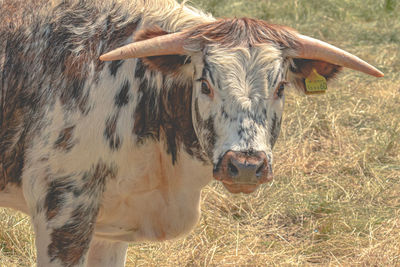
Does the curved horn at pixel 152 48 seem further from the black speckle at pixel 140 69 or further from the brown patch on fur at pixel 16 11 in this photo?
the brown patch on fur at pixel 16 11

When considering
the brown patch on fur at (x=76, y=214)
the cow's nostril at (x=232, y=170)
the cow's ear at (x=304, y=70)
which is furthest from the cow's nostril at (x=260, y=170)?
the brown patch on fur at (x=76, y=214)

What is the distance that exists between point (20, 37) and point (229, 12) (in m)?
7.56

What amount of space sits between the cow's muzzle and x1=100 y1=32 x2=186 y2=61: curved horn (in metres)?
0.73

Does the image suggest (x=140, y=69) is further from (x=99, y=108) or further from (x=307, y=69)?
(x=307, y=69)

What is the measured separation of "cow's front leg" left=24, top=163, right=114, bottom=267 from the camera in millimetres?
4473

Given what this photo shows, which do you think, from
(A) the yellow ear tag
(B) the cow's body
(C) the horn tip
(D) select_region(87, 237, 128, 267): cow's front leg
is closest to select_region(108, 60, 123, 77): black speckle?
(B) the cow's body

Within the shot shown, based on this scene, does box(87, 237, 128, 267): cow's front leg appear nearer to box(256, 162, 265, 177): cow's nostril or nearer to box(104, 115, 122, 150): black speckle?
box(104, 115, 122, 150): black speckle

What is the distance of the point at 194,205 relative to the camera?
196 inches

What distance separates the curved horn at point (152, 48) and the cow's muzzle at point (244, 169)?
73cm

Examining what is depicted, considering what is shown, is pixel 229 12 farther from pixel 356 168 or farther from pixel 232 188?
pixel 232 188

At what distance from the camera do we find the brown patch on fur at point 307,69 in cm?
461

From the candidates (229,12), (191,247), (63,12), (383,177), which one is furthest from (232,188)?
(229,12)

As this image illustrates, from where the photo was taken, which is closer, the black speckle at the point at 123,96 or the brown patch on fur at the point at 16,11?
the black speckle at the point at 123,96

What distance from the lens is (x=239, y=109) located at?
412cm
